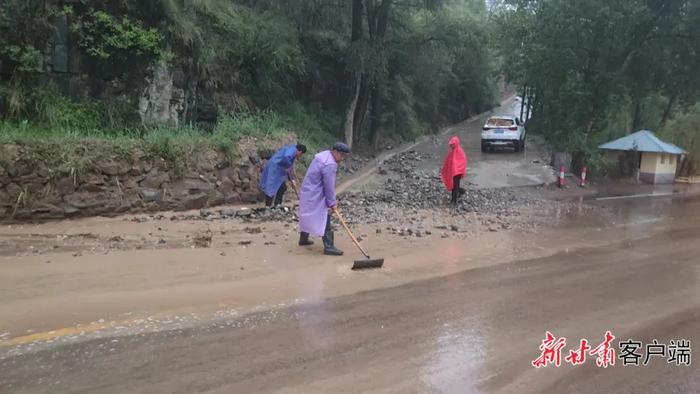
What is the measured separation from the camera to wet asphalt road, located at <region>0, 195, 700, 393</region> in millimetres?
4262

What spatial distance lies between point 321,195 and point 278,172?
146 inches

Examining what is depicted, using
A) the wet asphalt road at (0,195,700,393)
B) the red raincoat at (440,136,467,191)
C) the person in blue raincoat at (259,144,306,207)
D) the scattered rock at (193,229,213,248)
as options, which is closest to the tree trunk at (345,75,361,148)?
the red raincoat at (440,136,467,191)

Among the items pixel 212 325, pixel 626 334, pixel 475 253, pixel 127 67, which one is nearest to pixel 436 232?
pixel 475 253

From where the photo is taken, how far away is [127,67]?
13.7 metres

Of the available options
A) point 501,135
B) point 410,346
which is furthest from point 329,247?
point 501,135

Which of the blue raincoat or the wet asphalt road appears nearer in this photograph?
the wet asphalt road

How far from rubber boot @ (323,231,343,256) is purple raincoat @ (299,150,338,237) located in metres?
0.17

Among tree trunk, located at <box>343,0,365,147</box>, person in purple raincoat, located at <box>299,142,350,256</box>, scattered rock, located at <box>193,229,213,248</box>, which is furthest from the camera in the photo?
tree trunk, located at <box>343,0,365,147</box>

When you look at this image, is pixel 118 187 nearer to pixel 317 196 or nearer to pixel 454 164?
pixel 317 196

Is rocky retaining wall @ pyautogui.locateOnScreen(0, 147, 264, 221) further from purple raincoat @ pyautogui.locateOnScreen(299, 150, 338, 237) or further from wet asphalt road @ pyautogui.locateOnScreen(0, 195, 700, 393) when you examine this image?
wet asphalt road @ pyautogui.locateOnScreen(0, 195, 700, 393)

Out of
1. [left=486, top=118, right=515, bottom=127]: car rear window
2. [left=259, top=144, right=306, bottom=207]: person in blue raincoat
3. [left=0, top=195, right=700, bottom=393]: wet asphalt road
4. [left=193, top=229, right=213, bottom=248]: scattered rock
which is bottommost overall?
[left=193, top=229, right=213, bottom=248]: scattered rock

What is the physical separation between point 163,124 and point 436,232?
22.7 ft

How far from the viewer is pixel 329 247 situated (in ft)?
28.6

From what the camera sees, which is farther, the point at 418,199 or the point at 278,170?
the point at 418,199
